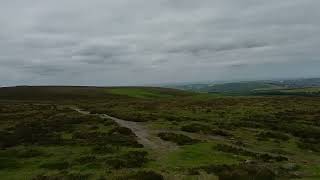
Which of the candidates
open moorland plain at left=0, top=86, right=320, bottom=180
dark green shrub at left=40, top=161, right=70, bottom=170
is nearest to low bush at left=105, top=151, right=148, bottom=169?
open moorland plain at left=0, top=86, right=320, bottom=180

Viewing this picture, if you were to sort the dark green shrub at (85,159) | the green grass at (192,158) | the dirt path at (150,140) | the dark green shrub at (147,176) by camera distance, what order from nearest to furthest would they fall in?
the dark green shrub at (147,176), the green grass at (192,158), the dark green shrub at (85,159), the dirt path at (150,140)

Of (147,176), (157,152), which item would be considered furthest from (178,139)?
(147,176)

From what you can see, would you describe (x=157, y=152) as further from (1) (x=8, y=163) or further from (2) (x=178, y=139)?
(1) (x=8, y=163)

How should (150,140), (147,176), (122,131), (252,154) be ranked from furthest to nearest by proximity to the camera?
1. (122,131)
2. (150,140)
3. (252,154)
4. (147,176)

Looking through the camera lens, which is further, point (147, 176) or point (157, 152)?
point (157, 152)

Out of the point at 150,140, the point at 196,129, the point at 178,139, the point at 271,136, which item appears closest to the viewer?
the point at 178,139

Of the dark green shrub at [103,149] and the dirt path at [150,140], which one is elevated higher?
the dark green shrub at [103,149]

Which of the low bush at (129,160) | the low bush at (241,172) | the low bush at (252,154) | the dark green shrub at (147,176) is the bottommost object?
the low bush at (252,154)

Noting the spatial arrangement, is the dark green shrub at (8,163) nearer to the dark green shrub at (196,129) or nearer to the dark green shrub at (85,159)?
the dark green shrub at (85,159)

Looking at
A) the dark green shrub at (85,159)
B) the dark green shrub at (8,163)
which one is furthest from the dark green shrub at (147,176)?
the dark green shrub at (8,163)

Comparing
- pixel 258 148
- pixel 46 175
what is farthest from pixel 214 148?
pixel 46 175

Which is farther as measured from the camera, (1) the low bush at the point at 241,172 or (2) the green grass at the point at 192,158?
(2) the green grass at the point at 192,158

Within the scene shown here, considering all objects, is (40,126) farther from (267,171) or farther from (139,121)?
(267,171)

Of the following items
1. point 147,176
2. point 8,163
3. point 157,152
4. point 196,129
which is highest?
point 147,176
